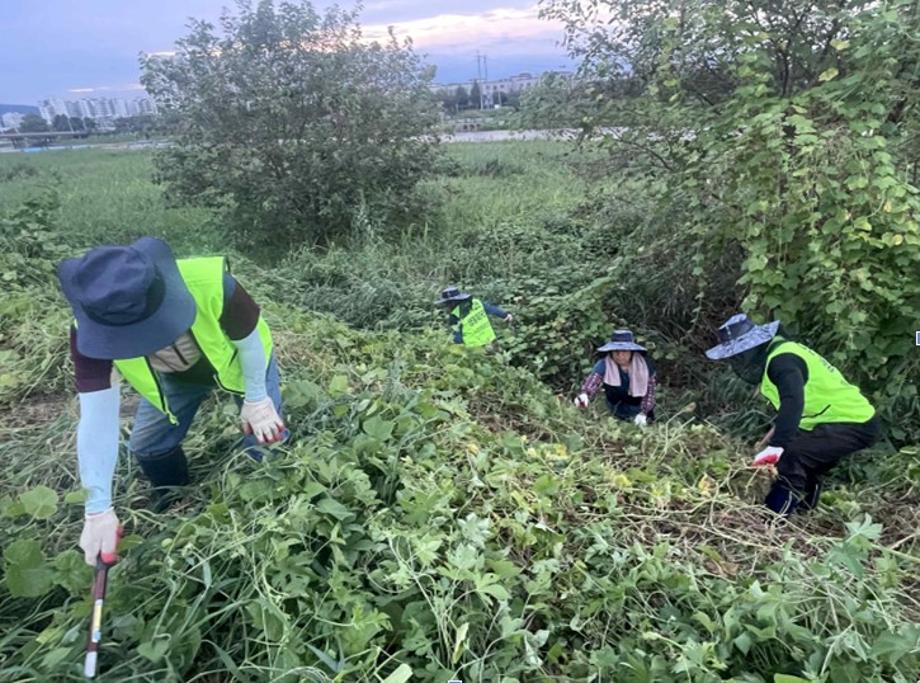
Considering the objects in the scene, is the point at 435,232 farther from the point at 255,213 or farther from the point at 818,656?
the point at 818,656

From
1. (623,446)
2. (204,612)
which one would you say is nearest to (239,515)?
(204,612)

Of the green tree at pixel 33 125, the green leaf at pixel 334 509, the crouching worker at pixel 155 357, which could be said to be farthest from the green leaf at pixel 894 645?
the green tree at pixel 33 125

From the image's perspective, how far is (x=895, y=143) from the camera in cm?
383

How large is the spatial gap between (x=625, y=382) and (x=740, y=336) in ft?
3.50

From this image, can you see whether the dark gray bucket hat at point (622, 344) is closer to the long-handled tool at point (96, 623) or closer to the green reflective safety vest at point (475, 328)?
the green reflective safety vest at point (475, 328)

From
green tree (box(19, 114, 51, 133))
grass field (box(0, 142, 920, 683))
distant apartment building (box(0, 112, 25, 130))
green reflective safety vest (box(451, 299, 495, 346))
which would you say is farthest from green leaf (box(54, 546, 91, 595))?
green tree (box(19, 114, 51, 133))

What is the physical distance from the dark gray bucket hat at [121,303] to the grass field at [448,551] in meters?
0.52

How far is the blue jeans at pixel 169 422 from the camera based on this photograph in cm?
245

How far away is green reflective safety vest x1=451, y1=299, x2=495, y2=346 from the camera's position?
186 inches

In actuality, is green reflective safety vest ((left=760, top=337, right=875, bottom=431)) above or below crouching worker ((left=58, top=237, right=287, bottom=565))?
below

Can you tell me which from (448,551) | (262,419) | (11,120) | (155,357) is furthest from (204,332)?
(11,120)

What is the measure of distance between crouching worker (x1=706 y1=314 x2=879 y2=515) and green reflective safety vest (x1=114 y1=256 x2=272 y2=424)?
2424mm

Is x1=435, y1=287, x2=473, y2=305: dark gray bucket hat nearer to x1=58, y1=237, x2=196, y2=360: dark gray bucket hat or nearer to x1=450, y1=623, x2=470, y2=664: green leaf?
x1=58, y1=237, x2=196, y2=360: dark gray bucket hat

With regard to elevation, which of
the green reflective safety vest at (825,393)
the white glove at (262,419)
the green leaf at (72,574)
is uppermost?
the white glove at (262,419)
